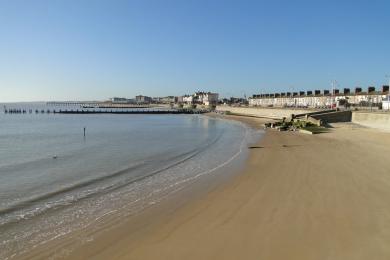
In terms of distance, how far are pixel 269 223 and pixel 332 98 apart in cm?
9132

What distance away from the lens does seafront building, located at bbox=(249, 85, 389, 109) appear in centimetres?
7909

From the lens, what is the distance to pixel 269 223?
34.8 feet

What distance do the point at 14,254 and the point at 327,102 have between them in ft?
328

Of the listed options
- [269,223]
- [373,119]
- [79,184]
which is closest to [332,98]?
[373,119]

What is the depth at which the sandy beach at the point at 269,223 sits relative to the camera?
28.3 ft

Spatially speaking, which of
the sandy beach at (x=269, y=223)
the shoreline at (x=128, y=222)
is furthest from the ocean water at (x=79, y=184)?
the sandy beach at (x=269, y=223)

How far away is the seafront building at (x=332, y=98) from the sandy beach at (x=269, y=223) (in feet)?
172

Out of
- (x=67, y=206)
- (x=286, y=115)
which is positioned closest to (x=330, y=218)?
(x=67, y=206)

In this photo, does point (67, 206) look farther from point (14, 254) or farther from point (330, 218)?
point (330, 218)

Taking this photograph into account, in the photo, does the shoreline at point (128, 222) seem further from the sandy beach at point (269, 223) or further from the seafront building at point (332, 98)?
the seafront building at point (332, 98)

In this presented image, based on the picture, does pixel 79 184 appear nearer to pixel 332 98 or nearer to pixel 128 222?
pixel 128 222

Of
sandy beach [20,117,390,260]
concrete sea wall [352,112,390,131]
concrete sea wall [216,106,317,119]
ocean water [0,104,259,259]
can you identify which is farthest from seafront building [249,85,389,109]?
sandy beach [20,117,390,260]

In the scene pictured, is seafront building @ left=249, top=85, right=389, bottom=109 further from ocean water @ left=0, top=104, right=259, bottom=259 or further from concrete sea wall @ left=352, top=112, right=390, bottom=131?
ocean water @ left=0, top=104, right=259, bottom=259

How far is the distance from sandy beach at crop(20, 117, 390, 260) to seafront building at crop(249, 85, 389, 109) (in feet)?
172
